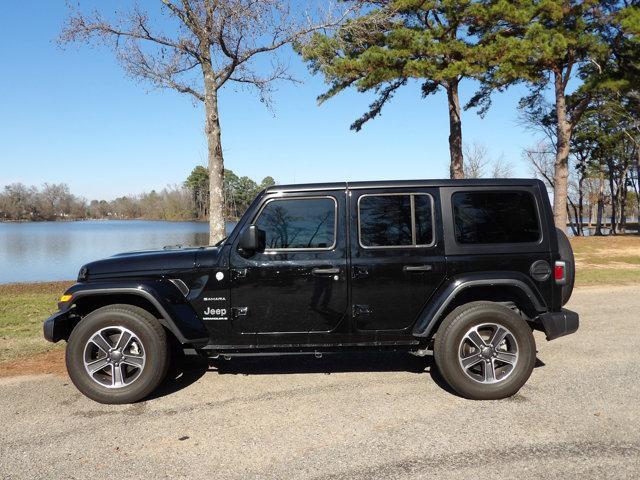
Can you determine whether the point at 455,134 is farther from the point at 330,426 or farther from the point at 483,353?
the point at 330,426

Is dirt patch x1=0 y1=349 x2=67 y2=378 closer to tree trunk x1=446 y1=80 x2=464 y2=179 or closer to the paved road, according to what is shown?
the paved road

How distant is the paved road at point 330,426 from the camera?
3125 mm

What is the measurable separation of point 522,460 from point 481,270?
169cm

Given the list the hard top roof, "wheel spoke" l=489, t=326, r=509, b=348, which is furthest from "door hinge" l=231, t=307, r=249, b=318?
A: "wheel spoke" l=489, t=326, r=509, b=348

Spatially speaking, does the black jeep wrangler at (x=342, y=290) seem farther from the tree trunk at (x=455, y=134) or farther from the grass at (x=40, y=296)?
the tree trunk at (x=455, y=134)

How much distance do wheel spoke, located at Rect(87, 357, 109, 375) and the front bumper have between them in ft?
1.37

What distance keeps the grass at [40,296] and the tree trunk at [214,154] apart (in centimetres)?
371

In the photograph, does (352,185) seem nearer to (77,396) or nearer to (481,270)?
(481,270)

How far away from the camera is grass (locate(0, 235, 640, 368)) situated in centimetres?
625

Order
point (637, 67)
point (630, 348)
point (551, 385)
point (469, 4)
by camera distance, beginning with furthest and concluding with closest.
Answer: point (637, 67)
point (469, 4)
point (630, 348)
point (551, 385)

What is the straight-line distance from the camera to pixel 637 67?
773 inches

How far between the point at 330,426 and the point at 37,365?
12.0 ft

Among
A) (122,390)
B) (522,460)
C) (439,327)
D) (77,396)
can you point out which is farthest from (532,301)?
(77,396)

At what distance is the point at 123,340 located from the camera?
4.27 metres
